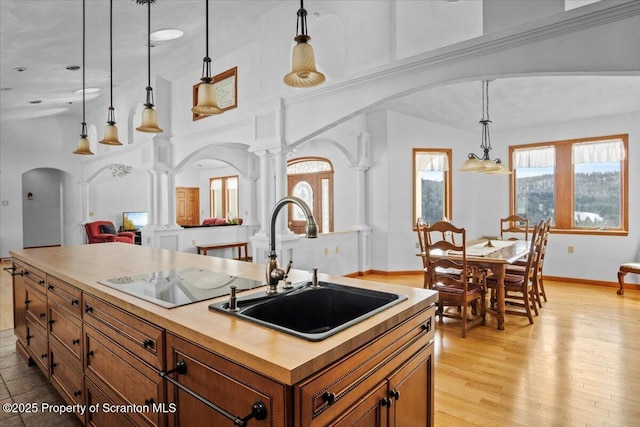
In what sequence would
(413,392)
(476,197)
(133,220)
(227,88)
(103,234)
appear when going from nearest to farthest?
(413,392), (227,88), (476,197), (103,234), (133,220)

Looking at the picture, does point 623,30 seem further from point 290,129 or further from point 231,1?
point 231,1

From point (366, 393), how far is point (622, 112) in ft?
21.7

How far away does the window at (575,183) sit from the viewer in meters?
5.71

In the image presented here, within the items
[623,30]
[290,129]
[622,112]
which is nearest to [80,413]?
[290,129]

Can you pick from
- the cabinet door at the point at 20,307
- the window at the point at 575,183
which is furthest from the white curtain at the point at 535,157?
the cabinet door at the point at 20,307

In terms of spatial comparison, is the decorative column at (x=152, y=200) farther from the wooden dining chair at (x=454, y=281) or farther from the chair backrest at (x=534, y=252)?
the chair backrest at (x=534, y=252)

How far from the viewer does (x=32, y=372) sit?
9.02ft

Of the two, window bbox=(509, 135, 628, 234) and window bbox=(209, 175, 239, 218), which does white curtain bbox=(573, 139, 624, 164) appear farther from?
window bbox=(209, 175, 239, 218)

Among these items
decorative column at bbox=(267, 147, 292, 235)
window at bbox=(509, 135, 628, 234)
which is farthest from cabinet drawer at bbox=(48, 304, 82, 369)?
window at bbox=(509, 135, 628, 234)

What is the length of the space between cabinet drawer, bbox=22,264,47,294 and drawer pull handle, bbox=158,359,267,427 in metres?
1.65

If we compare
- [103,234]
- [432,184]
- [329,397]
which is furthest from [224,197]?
[329,397]

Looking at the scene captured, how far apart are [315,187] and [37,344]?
19.5 ft

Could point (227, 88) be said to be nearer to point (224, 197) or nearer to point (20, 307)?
point (20, 307)

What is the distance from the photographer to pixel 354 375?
3.60 ft
